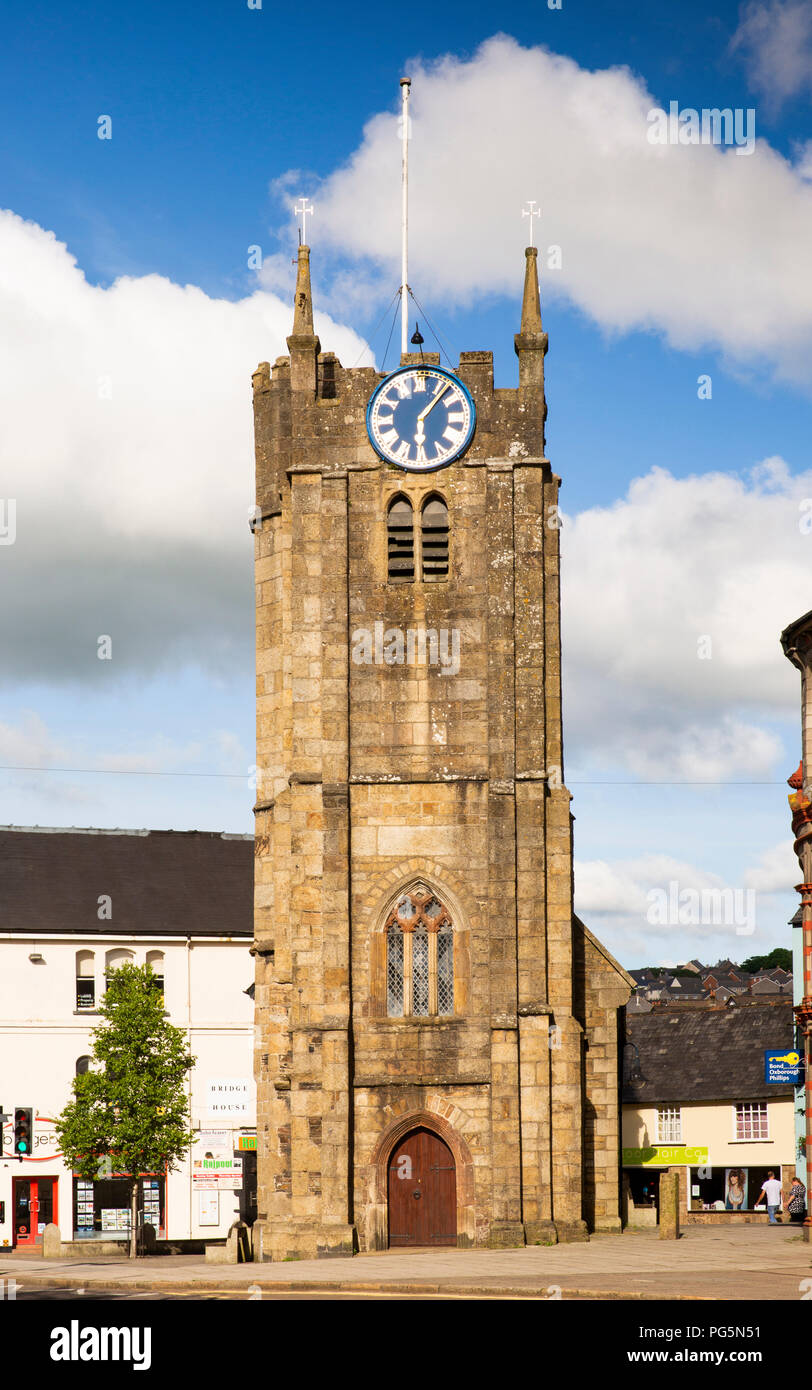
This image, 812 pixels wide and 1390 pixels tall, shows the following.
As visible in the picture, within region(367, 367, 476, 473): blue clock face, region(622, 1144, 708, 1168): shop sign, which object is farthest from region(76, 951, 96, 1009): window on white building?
region(367, 367, 476, 473): blue clock face

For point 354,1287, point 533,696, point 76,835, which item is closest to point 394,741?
point 533,696

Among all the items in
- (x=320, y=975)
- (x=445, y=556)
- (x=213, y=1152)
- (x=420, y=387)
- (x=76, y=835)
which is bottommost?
(x=213, y=1152)

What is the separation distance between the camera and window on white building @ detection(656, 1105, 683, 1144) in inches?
2692

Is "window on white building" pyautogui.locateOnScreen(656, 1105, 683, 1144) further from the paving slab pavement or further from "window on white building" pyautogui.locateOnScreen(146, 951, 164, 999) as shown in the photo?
the paving slab pavement

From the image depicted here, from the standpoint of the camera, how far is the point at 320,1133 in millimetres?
37594

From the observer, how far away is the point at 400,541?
4000 cm

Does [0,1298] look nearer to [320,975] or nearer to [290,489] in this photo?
[320,975]

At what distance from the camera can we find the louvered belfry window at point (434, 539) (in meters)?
39.9

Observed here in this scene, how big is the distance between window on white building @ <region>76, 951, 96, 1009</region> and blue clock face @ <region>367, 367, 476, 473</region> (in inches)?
1179
